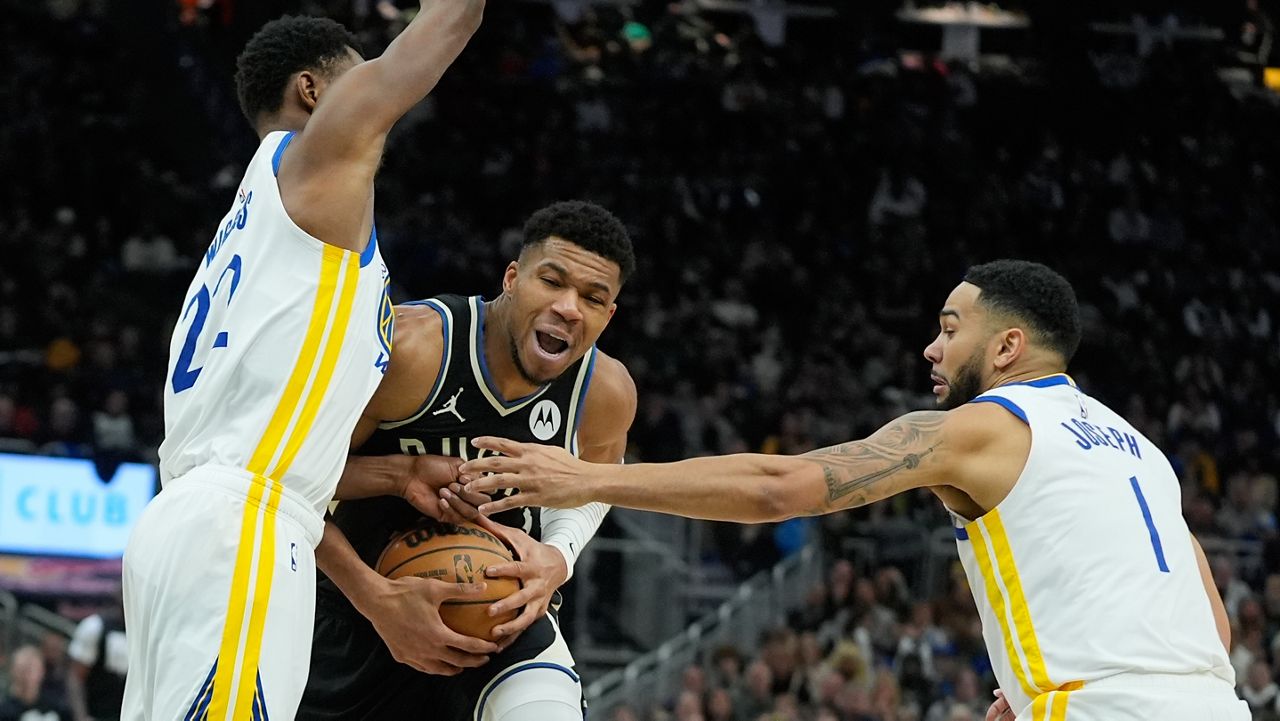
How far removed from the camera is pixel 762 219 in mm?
18391

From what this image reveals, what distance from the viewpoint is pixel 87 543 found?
12.0 metres

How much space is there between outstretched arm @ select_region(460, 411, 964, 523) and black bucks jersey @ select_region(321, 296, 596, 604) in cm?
50

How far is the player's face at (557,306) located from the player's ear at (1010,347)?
108 centimetres

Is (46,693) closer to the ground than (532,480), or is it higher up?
closer to the ground

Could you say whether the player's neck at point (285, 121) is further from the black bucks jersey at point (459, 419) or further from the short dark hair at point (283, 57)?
the black bucks jersey at point (459, 419)

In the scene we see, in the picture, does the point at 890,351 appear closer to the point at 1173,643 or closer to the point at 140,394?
the point at 140,394

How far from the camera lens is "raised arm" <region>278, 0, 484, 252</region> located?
3.74 m

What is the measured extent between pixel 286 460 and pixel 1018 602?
1.86 metres

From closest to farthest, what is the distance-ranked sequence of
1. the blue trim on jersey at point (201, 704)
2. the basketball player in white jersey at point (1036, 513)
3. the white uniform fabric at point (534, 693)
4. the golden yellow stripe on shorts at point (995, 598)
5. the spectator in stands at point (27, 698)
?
the blue trim on jersey at point (201, 704)
the basketball player in white jersey at point (1036, 513)
the golden yellow stripe on shorts at point (995, 598)
the white uniform fabric at point (534, 693)
the spectator in stands at point (27, 698)

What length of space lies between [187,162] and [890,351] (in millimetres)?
7909

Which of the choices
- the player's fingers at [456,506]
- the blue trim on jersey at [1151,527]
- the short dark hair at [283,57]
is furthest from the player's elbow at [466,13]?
the blue trim on jersey at [1151,527]

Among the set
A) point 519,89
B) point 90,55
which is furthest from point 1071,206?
point 90,55

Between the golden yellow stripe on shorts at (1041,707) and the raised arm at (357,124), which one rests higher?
the raised arm at (357,124)

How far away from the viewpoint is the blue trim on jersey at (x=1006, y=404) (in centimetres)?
411
